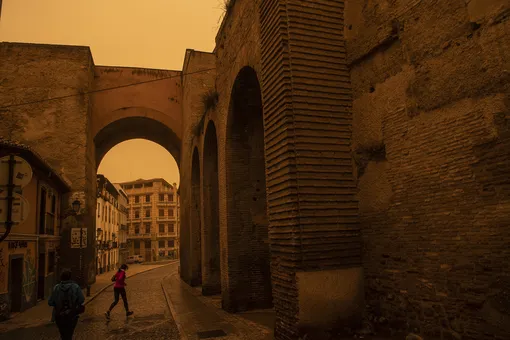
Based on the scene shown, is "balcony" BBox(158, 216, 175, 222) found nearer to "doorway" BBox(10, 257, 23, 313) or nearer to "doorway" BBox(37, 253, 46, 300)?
"doorway" BBox(37, 253, 46, 300)

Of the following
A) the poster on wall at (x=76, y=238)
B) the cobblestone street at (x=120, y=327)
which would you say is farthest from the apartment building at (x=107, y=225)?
the cobblestone street at (x=120, y=327)

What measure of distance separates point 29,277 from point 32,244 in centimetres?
109

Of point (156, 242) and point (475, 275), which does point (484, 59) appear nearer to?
point (475, 275)

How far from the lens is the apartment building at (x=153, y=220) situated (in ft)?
199

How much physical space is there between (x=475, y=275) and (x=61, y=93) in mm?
19776

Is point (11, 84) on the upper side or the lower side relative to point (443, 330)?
upper

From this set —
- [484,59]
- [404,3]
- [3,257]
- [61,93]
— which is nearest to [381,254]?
[484,59]

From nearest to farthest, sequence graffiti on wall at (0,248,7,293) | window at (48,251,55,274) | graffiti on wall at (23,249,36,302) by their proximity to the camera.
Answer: graffiti on wall at (0,248,7,293)
graffiti on wall at (23,249,36,302)
window at (48,251,55,274)

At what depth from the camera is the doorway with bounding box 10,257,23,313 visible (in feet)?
39.5

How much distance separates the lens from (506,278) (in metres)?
4.01

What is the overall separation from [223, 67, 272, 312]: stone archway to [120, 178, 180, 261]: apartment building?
2044 inches

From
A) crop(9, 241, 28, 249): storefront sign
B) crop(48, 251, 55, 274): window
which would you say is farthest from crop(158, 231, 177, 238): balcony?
crop(9, 241, 28, 249): storefront sign

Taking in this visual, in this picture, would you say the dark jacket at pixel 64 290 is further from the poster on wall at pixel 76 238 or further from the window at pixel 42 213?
the poster on wall at pixel 76 238

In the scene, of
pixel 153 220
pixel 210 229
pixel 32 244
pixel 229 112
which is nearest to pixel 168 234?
pixel 153 220
